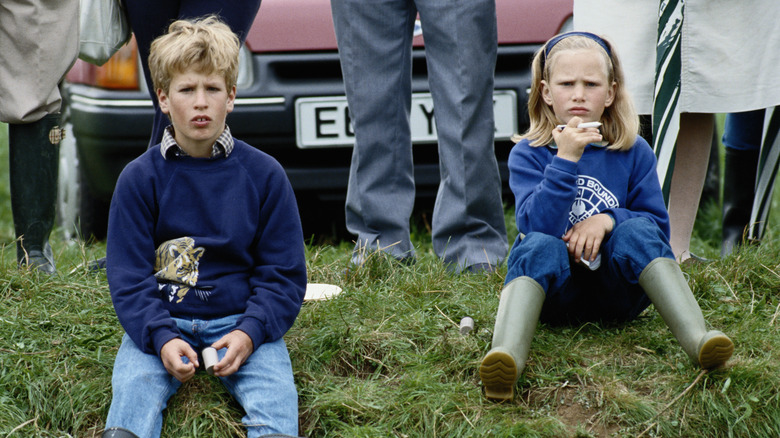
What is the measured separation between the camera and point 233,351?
2.53 meters

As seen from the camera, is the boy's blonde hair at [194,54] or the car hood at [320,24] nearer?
the boy's blonde hair at [194,54]

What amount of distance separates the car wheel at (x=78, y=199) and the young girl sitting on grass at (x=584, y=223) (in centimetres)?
271

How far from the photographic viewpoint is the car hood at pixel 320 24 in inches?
176

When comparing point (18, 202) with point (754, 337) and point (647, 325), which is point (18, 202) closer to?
point (647, 325)

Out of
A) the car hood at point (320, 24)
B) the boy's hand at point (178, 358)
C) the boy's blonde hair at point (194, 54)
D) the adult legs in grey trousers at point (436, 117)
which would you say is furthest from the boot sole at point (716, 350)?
the car hood at point (320, 24)

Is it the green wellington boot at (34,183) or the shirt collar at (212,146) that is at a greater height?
the shirt collar at (212,146)

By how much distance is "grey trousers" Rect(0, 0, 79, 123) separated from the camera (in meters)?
3.25

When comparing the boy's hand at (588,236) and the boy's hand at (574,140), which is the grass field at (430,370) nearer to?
the boy's hand at (588,236)

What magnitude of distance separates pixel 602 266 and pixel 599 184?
0.80ft

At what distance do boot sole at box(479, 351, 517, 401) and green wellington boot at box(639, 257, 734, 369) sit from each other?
456 millimetres

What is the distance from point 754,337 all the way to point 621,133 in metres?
0.73

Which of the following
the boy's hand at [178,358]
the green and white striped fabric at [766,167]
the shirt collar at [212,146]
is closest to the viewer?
the boy's hand at [178,358]

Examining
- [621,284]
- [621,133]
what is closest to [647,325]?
[621,284]

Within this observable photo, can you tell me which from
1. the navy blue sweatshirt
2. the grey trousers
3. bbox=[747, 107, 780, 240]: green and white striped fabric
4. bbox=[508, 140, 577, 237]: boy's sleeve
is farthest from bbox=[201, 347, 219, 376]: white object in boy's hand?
bbox=[747, 107, 780, 240]: green and white striped fabric
